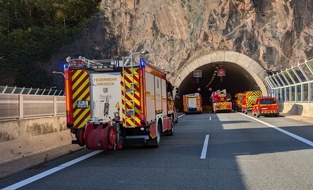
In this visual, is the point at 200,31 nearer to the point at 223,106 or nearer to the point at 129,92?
the point at 223,106

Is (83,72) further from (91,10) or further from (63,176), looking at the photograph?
(91,10)

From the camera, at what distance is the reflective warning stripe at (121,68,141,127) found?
1221 centimetres

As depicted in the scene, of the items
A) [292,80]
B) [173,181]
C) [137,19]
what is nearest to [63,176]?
[173,181]

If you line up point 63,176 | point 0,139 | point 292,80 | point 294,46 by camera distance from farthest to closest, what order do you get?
1. point 294,46
2. point 292,80
3. point 0,139
4. point 63,176

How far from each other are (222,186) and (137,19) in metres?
49.3

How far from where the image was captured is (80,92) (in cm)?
1273

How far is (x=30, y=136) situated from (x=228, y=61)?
3961cm

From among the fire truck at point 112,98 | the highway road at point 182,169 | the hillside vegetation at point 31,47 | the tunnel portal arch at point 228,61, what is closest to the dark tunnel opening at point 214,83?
the tunnel portal arch at point 228,61

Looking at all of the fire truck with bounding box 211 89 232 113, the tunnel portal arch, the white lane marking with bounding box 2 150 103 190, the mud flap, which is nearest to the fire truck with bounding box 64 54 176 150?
the mud flap

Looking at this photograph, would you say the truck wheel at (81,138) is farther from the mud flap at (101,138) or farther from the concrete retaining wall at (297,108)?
the concrete retaining wall at (297,108)

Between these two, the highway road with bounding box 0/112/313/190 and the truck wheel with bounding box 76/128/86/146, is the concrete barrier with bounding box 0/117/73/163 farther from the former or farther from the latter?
the truck wheel with bounding box 76/128/86/146

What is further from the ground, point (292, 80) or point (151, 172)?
point (292, 80)

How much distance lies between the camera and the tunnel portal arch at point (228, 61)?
48188mm

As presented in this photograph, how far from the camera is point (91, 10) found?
238 feet
